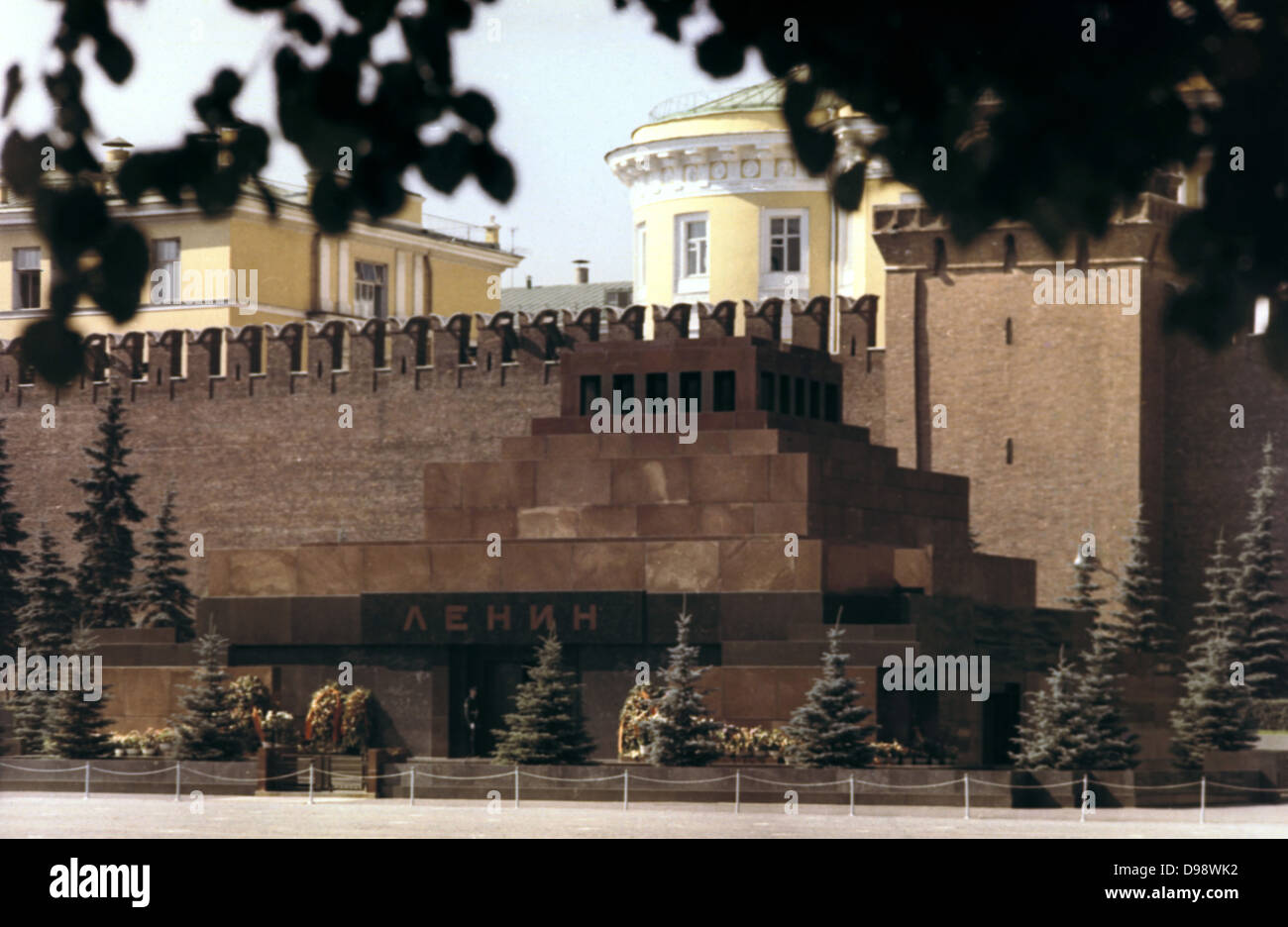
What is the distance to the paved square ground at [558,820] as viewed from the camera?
18.2 m

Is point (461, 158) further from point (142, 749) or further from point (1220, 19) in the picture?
point (142, 749)

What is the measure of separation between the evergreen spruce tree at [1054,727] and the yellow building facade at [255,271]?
23144 mm

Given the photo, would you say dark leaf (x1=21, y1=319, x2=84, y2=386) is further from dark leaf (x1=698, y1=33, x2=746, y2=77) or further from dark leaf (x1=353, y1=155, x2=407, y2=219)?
dark leaf (x1=698, y1=33, x2=746, y2=77)

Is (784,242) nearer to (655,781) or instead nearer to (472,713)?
(472,713)

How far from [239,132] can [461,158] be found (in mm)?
525

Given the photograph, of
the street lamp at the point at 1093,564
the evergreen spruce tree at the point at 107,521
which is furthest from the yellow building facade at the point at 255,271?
the street lamp at the point at 1093,564

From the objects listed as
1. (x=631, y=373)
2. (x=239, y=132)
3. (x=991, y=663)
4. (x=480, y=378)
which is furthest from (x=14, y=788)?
(x=239, y=132)

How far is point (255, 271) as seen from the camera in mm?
46812

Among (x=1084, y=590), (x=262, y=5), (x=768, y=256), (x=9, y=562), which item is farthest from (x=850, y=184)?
(x=768, y=256)

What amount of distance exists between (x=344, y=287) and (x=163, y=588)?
45.1 feet

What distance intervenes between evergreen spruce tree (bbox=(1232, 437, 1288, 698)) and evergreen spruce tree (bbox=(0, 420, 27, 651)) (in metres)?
21.1

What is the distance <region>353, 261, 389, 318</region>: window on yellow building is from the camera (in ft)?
164

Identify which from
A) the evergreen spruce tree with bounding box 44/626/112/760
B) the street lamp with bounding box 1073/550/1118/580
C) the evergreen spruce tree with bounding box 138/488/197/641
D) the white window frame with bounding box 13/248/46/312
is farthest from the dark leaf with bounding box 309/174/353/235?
the white window frame with bounding box 13/248/46/312

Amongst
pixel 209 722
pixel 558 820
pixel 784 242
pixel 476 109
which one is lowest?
pixel 558 820
